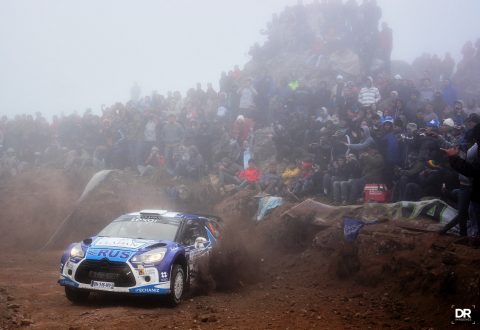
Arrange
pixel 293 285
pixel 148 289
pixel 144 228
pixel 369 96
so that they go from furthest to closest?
1. pixel 369 96
2. pixel 293 285
3. pixel 144 228
4. pixel 148 289

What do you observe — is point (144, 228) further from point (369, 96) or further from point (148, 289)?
point (369, 96)

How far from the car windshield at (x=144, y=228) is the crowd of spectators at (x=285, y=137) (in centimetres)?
569

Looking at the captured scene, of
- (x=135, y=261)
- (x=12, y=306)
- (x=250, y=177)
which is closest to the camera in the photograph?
(x=12, y=306)

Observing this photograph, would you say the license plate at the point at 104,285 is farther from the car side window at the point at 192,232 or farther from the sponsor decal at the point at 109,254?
the car side window at the point at 192,232

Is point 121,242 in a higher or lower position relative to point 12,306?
higher

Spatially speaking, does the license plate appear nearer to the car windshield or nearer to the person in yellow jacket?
the car windshield

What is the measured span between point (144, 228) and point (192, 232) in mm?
1004

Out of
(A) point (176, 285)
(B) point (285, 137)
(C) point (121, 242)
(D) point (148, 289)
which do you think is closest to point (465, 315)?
(A) point (176, 285)

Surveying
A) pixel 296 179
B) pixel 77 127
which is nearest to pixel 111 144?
pixel 77 127

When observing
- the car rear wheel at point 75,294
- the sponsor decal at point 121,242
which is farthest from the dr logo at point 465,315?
the car rear wheel at point 75,294

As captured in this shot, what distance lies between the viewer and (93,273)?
786 centimetres

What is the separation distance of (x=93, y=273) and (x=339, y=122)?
32.3 ft

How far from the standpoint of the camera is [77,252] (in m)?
8.20

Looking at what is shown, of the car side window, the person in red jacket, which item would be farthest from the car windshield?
the person in red jacket
